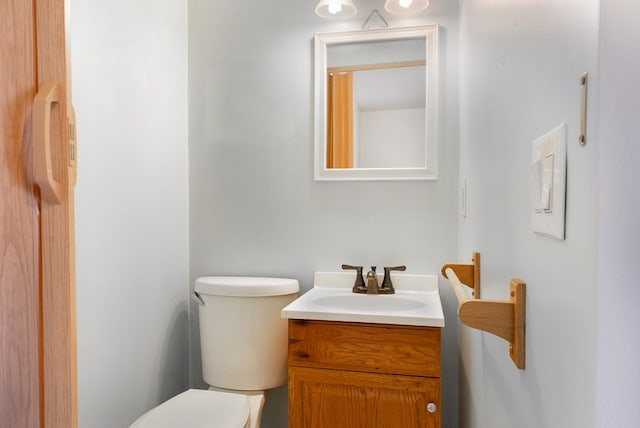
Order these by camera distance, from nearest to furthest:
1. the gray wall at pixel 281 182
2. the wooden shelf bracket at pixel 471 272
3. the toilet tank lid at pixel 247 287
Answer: the wooden shelf bracket at pixel 471 272 < the toilet tank lid at pixel 247 287 < the gray wall at pixel 281 182

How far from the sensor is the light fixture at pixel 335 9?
1.63 meters

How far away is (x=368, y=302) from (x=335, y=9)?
1.24 metres

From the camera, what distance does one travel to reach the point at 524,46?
61 centimetres

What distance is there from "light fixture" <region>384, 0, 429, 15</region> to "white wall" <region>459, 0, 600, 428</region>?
576 millimetres

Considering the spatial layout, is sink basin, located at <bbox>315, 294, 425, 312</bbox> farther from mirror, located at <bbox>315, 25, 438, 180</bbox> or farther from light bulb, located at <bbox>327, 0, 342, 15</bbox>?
light bulb, located at <bbox>327, 0, 342, 15</bbox>

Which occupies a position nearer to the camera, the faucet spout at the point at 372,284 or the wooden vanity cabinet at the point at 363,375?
the wooden vanity cabinet at the point at 363,375

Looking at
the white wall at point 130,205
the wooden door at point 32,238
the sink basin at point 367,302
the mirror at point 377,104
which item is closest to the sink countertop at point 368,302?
the sink basin at point 367,302

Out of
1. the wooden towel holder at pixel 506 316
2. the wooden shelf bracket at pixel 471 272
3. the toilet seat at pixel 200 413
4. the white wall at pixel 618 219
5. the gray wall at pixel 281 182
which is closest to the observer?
the white wall at pixel 618 219

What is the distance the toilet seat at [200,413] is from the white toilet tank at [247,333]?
0.18 m

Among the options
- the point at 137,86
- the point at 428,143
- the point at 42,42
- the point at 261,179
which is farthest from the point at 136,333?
the point at 428,143

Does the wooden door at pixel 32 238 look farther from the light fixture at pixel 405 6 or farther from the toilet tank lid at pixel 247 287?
the light fixture at pixel 405 6

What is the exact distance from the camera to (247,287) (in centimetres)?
156

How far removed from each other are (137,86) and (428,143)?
1.20 meters

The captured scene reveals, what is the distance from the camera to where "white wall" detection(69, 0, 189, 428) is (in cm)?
127
